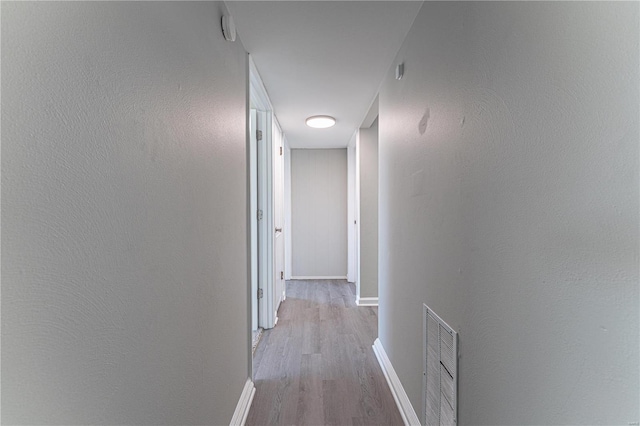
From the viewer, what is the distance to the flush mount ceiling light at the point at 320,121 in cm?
327

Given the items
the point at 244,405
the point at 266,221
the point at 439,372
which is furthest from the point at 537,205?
the point at 266,221

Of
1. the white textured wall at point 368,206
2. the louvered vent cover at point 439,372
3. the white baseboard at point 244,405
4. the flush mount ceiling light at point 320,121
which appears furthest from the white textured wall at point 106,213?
the white textured wall at point 368,206

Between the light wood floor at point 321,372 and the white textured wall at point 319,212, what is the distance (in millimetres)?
1508

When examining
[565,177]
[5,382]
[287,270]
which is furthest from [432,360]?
[287,270]

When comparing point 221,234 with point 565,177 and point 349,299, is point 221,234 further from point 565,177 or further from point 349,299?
point 349,299

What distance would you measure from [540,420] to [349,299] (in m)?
3.37

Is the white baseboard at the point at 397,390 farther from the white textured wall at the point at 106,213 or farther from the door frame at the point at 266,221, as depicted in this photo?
the door frame at the point at 266,221

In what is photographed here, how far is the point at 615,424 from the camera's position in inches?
21.3

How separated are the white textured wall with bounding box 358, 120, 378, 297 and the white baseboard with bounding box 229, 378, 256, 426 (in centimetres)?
209

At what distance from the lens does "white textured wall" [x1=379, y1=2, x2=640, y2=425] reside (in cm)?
53

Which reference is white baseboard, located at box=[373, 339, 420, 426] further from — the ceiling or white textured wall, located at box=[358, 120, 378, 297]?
the ceiling

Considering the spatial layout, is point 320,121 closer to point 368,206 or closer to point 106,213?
point 368,206

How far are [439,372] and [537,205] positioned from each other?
860 millimetres

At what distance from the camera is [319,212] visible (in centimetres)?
515
